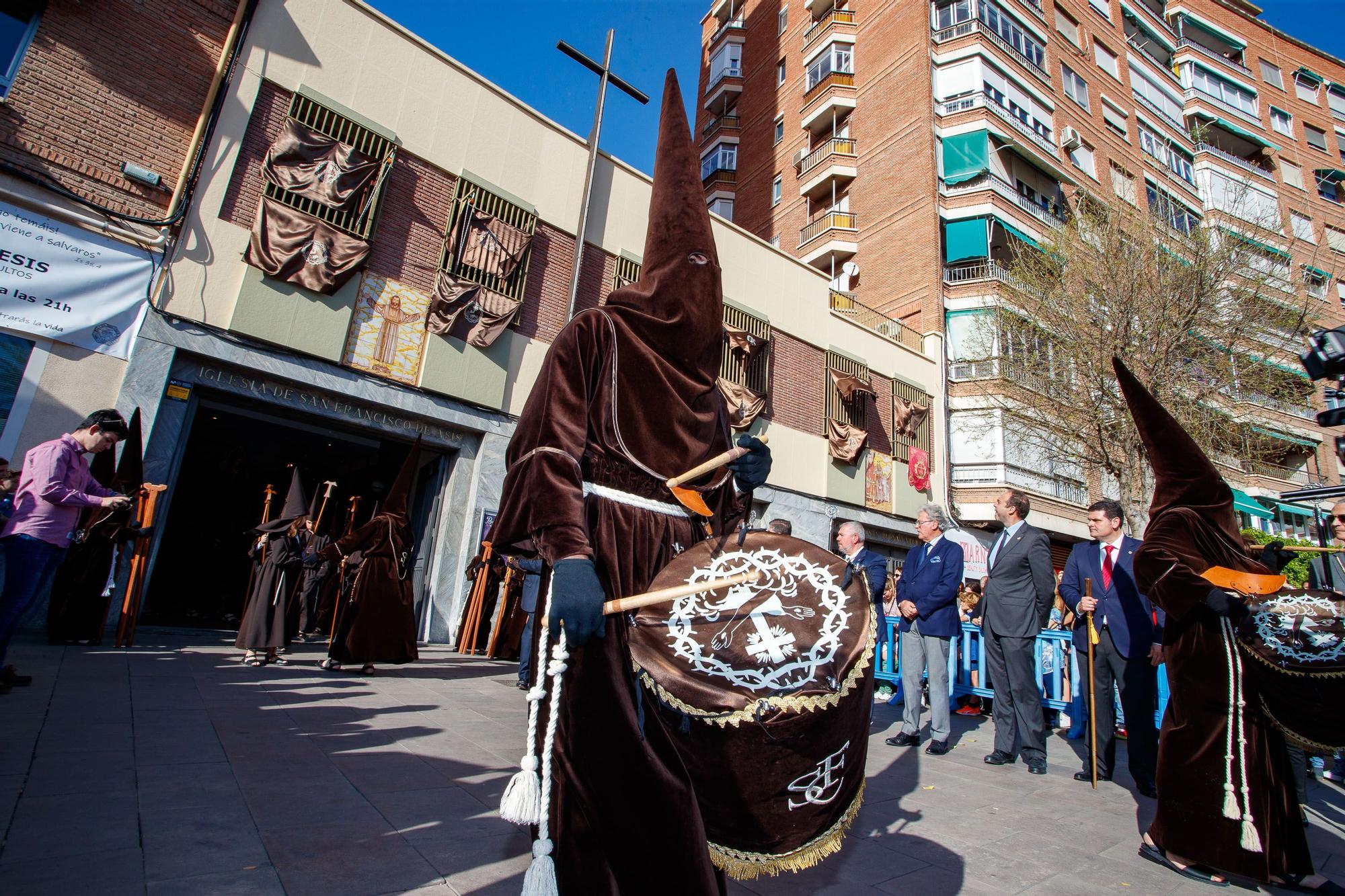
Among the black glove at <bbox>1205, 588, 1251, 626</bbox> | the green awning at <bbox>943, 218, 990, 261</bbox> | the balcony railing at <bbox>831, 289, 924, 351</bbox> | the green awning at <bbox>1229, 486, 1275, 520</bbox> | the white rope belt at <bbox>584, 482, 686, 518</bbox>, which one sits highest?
the green awning at <bbox>943, 218, 990, 261</bbox>

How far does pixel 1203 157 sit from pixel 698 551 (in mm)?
40526

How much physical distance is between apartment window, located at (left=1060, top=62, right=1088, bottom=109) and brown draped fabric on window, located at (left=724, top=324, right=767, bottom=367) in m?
20.3

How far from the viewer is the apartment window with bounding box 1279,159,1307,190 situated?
31750 mm

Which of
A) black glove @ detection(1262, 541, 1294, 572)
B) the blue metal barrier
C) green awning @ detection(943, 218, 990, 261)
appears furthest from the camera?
green awning @ detection(943, 218, 990, 261)

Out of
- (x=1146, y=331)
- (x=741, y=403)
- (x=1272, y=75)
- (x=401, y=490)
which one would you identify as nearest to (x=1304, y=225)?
(x=1272, y=75)

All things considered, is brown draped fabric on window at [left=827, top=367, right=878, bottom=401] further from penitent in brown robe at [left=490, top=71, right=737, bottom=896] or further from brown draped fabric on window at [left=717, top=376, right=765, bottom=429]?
penitent in brown robe at [left=490, top=71, right=737, bottom=896]

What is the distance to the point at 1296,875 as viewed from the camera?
10.0ft

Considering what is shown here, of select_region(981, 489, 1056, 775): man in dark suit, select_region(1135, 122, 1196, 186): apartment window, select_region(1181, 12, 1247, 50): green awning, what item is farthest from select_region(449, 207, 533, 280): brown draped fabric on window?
select_region(1181, 12, 1247, 50): green awning

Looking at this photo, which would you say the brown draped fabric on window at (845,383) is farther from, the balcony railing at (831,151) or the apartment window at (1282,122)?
the apartment window at (1282,122)

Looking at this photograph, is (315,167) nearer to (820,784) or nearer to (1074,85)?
(820,784)

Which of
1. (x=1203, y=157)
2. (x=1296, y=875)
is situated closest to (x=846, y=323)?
(x=1296, y=875)

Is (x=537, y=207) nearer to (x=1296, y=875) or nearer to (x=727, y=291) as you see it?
(x=727, y=291)

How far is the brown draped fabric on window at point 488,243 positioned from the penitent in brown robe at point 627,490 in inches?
381

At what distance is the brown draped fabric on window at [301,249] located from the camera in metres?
9.25
